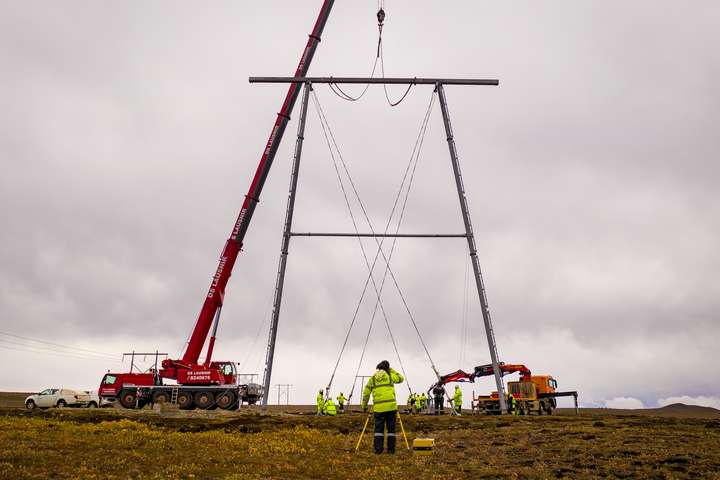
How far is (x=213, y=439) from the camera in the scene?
16312mm

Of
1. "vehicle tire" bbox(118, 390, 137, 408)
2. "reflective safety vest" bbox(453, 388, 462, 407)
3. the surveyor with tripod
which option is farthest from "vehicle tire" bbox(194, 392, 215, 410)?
the surveyor with tripod

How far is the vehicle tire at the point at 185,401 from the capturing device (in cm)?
3281

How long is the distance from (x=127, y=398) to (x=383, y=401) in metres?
24.2

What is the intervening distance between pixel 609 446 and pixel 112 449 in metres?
11.2

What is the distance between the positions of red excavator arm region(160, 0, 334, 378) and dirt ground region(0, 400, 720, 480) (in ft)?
40.2

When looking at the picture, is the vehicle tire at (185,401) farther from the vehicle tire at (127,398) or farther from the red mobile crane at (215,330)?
the vehicle tire at (127,398)

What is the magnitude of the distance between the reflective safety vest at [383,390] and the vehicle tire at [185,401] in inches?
808

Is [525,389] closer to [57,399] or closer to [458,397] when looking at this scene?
[458,397]

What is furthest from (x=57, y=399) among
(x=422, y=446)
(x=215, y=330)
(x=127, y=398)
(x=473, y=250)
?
(x=422, y=446)

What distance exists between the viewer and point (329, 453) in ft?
46.8

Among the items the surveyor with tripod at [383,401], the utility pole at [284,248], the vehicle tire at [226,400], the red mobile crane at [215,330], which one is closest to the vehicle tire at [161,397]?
the red mobile crane at [215,330]

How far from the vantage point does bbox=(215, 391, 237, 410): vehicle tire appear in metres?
32.9

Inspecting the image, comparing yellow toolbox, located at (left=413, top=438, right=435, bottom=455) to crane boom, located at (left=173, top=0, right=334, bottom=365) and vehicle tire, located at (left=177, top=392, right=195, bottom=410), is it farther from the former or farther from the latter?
vehicle tire, located at (left=177, top=392, right=195, bottom=410)

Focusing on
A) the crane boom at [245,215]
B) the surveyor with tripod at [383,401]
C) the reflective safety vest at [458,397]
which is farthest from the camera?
the reflective safety vest at [458,397]
